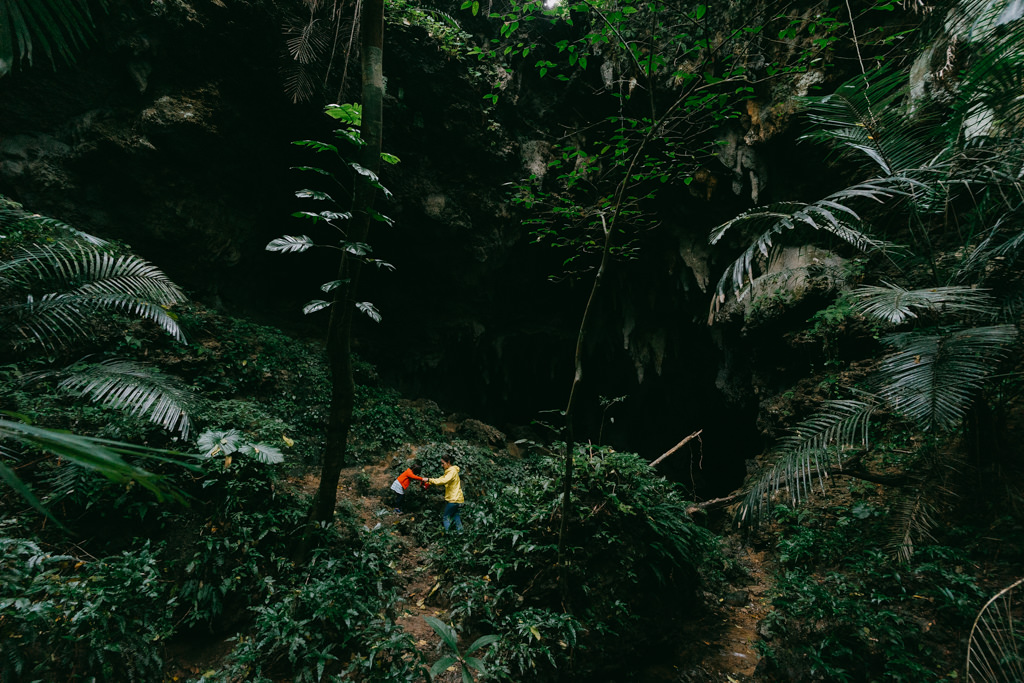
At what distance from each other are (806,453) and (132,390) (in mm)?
5158

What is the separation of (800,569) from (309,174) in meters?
9.28

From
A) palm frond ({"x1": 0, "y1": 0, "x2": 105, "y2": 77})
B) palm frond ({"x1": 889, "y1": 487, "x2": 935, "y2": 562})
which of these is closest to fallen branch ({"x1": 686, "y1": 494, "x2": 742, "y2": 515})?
palm frond ({"x1": 889, "y1": 487, "x2": 935, "y2": 562})

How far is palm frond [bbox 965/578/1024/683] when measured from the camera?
80.0 inches

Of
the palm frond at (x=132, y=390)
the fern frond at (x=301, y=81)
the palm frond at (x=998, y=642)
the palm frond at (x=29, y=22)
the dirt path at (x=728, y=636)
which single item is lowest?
the dirt path at (x=728, y=636)

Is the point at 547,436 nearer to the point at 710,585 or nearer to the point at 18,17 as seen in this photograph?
the point at 710,585

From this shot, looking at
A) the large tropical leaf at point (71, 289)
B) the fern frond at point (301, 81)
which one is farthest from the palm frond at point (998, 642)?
the fern frond at point (301, 81)

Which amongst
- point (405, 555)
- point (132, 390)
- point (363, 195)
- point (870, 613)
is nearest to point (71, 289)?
point (132, 390)

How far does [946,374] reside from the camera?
2357 mm

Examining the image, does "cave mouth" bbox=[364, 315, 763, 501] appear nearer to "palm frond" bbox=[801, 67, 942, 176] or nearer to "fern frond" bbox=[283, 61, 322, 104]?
"fern frond" bbox=[283, 61, 322, 104]

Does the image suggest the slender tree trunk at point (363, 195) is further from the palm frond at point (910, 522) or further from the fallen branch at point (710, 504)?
the fallen branch at point (710, 504)

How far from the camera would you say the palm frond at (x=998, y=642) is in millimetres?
2031

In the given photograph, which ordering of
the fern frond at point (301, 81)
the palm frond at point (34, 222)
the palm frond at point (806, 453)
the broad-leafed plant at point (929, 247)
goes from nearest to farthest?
the broad-leafed plant at point (929, 247) → the palm frond at point (806, 453) → the palm frond at point (34, 222) → the fern frond at point (301, 81)

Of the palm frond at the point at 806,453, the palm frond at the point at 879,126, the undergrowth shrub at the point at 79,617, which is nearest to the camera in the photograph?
the undergrowth shrub at the point at 79,617

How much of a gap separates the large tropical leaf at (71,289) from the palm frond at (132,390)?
1.24 ft
